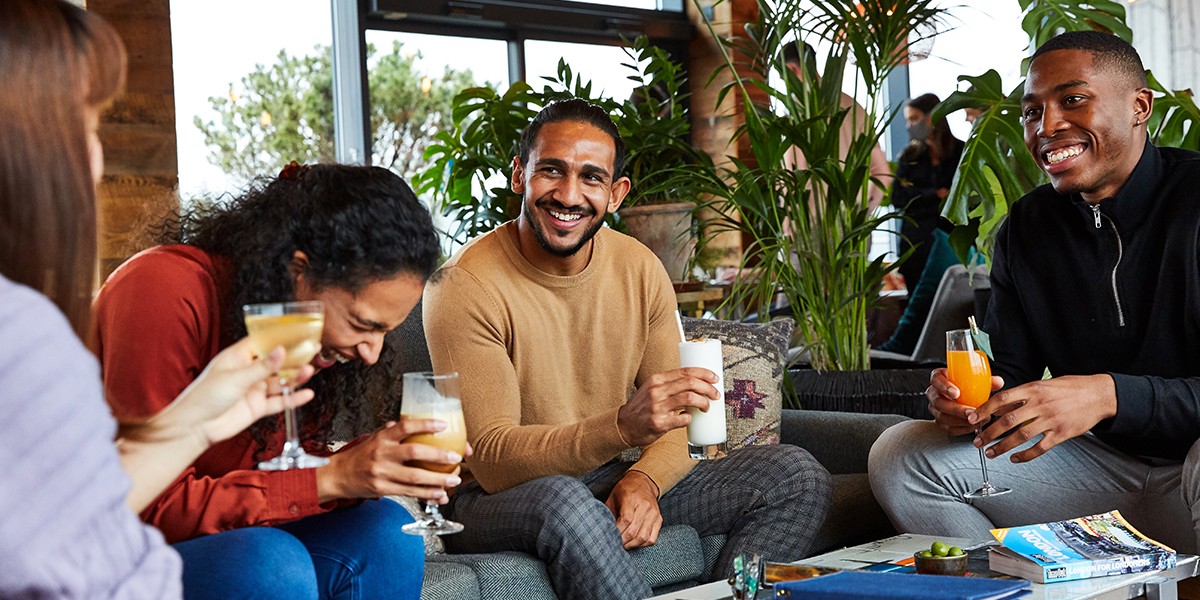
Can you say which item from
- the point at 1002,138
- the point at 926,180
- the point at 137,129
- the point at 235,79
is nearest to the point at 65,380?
the point at 137,129

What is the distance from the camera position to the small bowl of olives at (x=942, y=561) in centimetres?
203

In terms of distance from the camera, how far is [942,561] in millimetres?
2029

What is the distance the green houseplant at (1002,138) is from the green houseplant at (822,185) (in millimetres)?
257

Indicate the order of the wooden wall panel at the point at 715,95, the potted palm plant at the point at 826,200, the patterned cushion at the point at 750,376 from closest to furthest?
the patterned cushion at the point at 750,376, the potted palm plant at the point at 826,200, the wooden wall panel at the point at 715,95

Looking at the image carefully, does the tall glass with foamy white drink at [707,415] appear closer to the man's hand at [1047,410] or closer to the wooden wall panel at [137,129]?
the man's hand at [1047,410]

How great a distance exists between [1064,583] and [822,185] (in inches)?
81.5

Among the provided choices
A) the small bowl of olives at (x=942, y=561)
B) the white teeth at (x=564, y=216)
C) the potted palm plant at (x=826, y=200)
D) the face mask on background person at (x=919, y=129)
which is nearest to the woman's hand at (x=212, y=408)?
the small bowl of olives at (x=942, y=561)

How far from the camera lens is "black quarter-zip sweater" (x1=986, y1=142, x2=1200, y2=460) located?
8.57 ft

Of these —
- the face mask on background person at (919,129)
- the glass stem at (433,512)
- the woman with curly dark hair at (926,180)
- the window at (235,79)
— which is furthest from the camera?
the face mask on background person at (919,129)

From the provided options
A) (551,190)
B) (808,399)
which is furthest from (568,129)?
(808,399)

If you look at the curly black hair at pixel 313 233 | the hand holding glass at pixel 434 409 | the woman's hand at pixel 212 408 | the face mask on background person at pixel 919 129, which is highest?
the face mask on background person at pixel 919 129

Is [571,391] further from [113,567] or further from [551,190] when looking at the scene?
[113,567]

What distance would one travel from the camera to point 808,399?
12.6 feet

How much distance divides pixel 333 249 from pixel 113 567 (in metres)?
0.90
